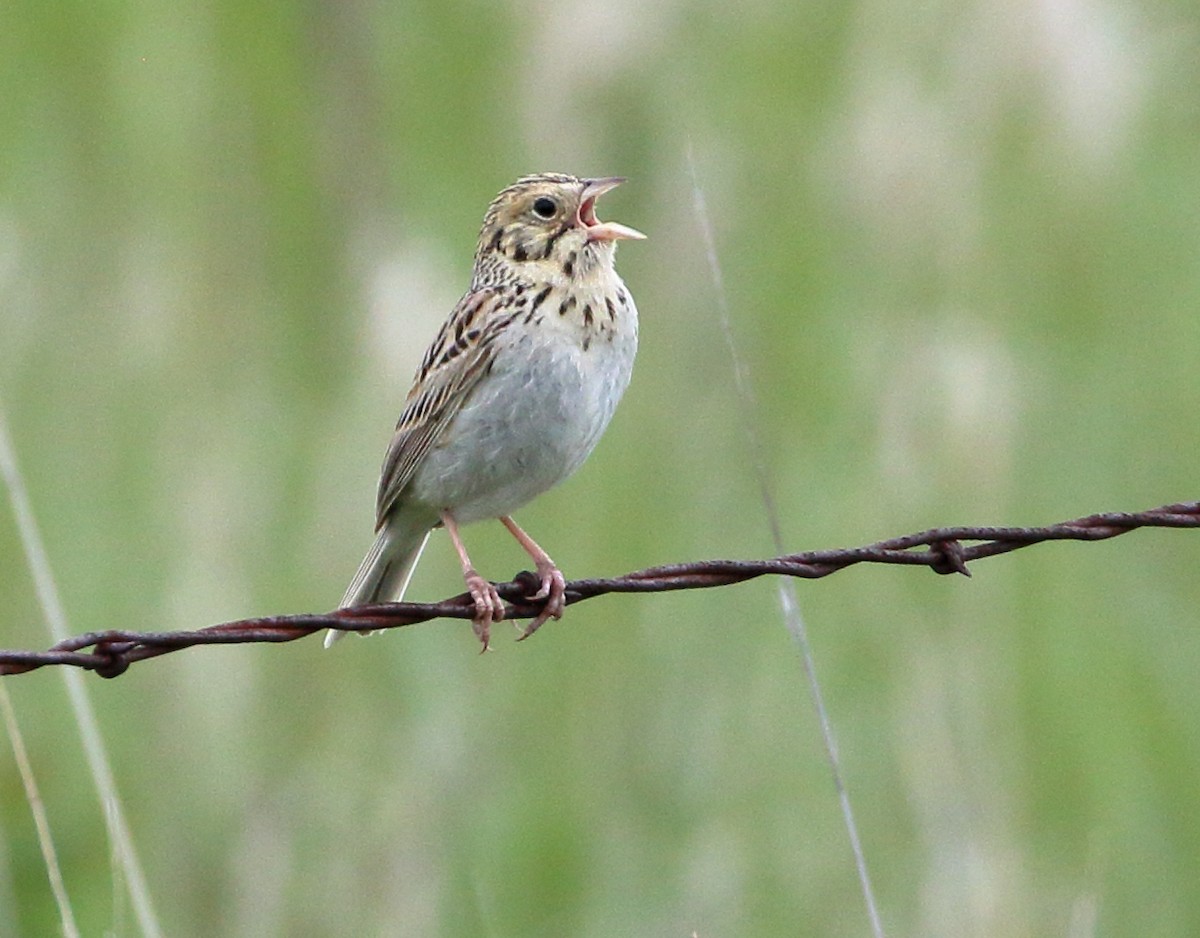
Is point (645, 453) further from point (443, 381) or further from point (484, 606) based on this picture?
point (484, 606)

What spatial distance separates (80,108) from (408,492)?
3922 millimetres

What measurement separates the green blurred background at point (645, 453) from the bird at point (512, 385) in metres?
0.84

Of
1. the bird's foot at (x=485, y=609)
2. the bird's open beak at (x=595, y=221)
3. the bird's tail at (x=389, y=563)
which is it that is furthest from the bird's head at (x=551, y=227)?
the bird's foot at (x=485, y=609)

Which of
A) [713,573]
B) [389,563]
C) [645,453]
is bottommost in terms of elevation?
[645,453]

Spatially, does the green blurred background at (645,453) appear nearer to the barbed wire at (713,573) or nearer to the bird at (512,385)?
the bird at (512,385)

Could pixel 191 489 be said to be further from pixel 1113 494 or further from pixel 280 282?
pixel 1113 494

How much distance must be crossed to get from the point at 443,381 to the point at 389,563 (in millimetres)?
556

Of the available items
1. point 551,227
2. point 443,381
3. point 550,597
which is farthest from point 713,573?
point 551,227

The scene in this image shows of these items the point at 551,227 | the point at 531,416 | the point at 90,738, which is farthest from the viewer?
the point at 551,227

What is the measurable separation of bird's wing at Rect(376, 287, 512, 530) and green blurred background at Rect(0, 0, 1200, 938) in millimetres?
904

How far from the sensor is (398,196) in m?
8.23

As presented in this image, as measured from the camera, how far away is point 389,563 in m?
5.78

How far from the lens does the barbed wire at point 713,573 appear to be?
152 inches

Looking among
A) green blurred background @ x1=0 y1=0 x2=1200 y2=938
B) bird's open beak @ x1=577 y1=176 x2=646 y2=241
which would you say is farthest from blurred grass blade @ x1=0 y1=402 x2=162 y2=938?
bird's open beak @ x1=577 y1=176 x2=646 y2=241
